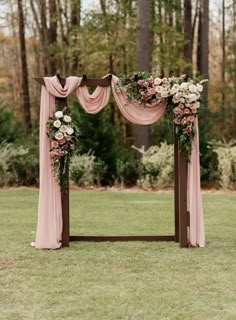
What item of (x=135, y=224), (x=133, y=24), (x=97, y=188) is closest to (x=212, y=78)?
(x=133, y=24)

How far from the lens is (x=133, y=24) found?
74.9ft

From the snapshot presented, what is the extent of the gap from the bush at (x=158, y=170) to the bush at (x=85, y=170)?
1.09 meters

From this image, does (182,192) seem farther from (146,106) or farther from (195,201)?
(146,106)

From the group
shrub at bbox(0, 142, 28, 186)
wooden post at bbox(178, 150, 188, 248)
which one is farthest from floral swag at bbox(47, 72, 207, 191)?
shrub at bbox(0, 142, 28, 186)

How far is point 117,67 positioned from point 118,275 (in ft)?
62.9

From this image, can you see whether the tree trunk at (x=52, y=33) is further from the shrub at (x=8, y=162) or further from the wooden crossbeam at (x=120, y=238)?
the wooden crossbeam at (x=120, y=238)

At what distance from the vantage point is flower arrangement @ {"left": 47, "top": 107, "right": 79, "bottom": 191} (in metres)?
7.72

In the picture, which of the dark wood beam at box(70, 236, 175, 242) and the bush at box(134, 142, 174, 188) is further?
the bush at box(134, 142, 174, 188)

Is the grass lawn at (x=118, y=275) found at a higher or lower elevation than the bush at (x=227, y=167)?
lower

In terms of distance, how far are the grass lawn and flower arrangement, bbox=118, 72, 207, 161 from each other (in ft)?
4.86

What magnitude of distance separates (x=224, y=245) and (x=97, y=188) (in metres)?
7.43

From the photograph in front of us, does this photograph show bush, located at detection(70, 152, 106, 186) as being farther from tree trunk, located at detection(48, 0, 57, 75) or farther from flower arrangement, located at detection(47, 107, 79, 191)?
tree trunk, located at detection(48, 0, 57, 75)

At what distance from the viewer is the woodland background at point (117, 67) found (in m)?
15.4

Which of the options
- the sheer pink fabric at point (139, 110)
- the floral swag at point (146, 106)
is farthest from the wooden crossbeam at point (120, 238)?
the sheer pink fabric at point (139, 110)
